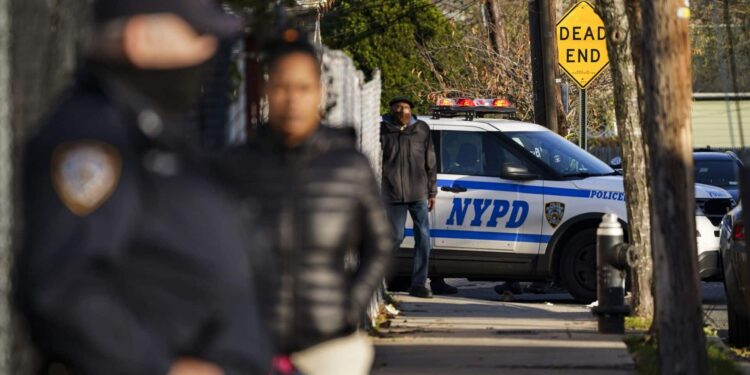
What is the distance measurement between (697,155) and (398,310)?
370 inches

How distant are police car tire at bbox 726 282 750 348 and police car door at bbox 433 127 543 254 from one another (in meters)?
2.96

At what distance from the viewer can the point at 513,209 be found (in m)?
13.9

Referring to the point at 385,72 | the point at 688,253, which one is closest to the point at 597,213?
the point at 688,253

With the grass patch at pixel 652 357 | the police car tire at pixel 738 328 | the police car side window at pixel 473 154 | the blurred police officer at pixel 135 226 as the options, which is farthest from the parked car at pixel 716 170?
the blurred police officer at pixel 135 226

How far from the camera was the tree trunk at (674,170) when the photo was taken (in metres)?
7.82

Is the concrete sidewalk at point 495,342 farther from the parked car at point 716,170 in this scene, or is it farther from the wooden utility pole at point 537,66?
the wooden utility pole at point 537,66

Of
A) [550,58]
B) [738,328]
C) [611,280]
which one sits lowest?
[738,328]

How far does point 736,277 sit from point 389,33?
85.9ft

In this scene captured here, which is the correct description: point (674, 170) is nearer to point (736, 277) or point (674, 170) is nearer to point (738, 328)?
point (736, 277)

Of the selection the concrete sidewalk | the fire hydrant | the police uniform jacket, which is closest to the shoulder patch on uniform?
the police uniform jacket

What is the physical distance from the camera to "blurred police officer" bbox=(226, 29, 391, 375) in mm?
4027

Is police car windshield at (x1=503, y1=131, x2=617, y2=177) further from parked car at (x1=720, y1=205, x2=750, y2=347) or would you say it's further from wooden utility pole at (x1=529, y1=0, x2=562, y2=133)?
wooden utility pole at (x1=529, y1=0, x2=562, y2=133)

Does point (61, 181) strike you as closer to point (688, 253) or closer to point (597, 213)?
point (688, 253)

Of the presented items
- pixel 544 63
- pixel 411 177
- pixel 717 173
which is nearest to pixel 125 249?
pixel 411 177
